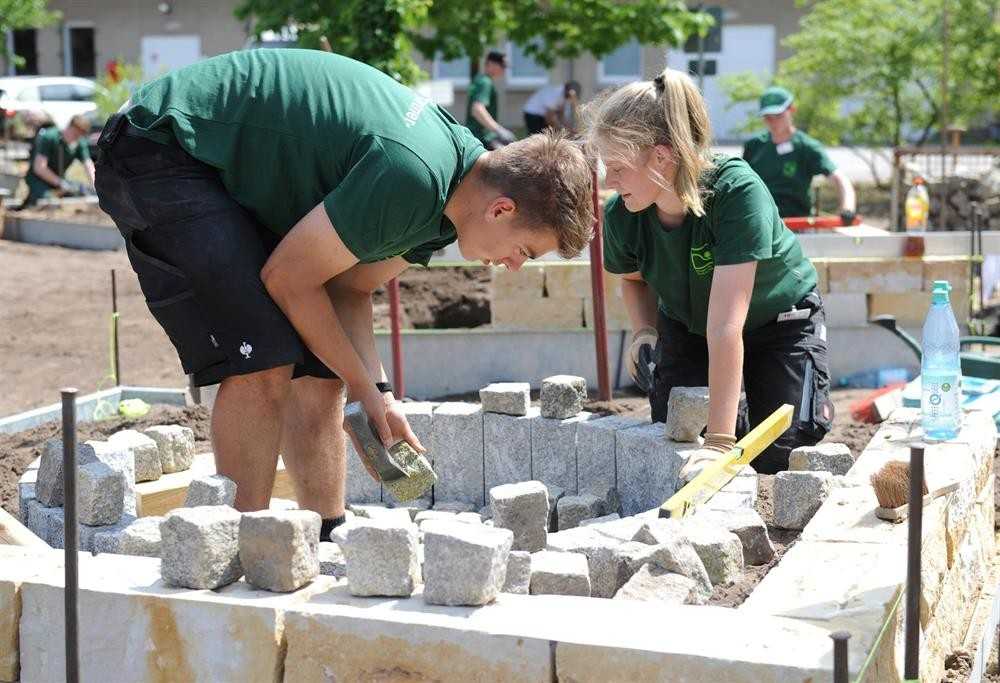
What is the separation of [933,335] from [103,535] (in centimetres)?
227

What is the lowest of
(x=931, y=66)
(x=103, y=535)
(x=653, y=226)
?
(x=103, y=535)

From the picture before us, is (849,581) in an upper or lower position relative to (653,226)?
lower

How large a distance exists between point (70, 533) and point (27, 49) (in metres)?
33.6

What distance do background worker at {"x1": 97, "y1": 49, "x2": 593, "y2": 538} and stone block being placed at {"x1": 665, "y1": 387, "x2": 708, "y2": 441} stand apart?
1053 millimetres

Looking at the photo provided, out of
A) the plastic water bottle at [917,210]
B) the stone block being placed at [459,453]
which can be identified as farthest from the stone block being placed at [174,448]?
the plastic water bottle at [917,210]

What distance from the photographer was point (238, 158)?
10.8 feet

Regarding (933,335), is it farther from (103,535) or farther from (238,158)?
(103,535)

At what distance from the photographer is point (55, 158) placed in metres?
15.5

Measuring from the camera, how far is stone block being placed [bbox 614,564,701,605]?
2.87m

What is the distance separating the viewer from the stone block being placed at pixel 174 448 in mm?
4531

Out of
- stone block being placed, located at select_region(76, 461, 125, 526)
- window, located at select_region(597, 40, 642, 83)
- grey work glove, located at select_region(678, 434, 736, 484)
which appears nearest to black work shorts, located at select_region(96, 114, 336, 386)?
stone block being placed, located at select_region(76, 461, 125, 526)

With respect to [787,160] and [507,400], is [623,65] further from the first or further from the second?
[507,400]

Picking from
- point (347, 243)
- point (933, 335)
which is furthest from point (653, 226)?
point (347, 243)

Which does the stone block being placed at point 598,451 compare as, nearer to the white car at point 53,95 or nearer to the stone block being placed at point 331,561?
the stone block being placed at point 331,561
